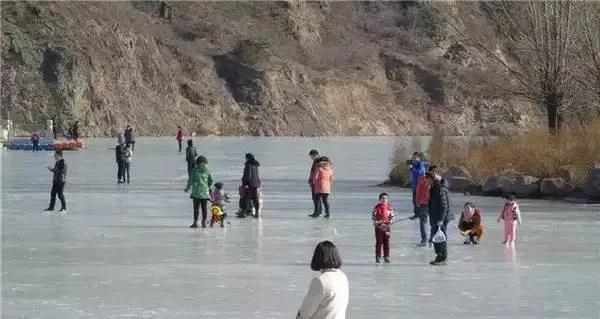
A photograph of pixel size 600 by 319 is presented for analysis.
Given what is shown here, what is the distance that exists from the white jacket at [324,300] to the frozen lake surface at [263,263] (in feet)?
12.4

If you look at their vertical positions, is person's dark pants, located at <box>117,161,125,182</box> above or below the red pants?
above

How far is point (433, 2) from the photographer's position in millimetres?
111250

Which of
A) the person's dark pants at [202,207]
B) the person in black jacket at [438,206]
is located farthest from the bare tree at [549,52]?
the person in black jacket at [438,206]

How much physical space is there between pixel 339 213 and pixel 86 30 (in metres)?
61.0

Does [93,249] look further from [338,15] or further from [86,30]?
[338,15]

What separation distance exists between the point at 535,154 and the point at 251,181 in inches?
456

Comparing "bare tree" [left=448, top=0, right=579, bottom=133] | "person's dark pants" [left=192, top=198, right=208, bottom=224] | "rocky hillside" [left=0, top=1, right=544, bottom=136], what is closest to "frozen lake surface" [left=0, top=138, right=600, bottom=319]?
"person's dark pants" [left=192, top=198, right=208, bottom=224]

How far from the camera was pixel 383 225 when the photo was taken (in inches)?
590

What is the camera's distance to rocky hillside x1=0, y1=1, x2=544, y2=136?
77188 millimetres

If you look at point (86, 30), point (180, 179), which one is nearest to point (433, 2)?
point (86, 30)

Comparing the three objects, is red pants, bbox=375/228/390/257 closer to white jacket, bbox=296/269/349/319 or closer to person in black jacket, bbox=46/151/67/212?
white jacket, bbox=296/269/349/319

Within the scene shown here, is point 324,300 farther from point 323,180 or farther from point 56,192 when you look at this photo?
point 56,192

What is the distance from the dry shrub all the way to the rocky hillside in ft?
115

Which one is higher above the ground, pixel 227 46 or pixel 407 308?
pixel 227 46
